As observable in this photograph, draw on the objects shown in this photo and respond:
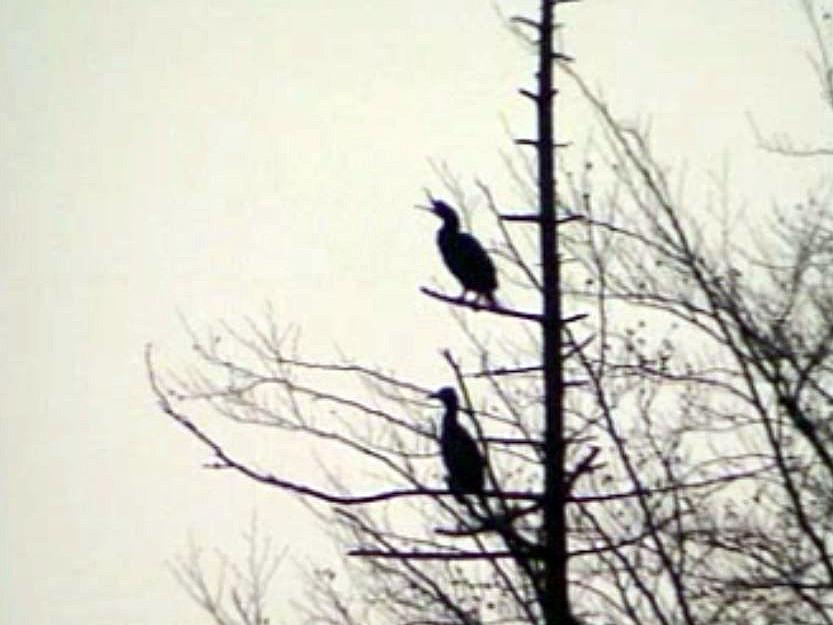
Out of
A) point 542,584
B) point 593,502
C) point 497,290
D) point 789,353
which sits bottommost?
point 542,584

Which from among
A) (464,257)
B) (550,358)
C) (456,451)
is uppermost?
(464,257)

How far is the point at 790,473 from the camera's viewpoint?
8289mm

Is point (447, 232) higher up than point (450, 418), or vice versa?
point (447, 232)

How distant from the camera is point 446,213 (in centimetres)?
1024

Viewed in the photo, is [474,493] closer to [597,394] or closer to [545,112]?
[597,394]

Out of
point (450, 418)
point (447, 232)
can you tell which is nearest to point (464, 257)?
point (447, 232)

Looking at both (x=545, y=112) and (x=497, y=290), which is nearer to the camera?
(x=545, y=112)

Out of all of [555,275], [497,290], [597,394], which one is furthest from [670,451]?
[497,290]

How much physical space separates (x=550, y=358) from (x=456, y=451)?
1.94ft

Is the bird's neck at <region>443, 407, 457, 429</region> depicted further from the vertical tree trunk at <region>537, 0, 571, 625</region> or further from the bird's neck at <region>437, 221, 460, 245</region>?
the bird's neck at <region>437, 221, 460, 245</region>

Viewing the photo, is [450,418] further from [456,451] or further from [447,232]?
[447,232]

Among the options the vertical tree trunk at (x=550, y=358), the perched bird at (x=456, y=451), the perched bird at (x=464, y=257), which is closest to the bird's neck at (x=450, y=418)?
the perched bird at (x=456, y=451)

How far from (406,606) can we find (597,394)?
1228 mm

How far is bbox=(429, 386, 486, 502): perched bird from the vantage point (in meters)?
8.33
